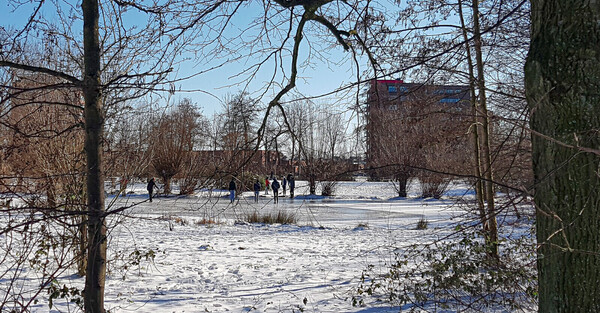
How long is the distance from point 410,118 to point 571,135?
2821mm

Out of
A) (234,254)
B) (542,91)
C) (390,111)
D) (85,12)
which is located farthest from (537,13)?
(234,254)

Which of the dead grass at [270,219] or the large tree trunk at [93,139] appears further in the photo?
the dead grass at [270,219]

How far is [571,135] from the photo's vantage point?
2023 millimetres

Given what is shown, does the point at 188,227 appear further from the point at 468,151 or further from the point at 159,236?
the point at 468,151

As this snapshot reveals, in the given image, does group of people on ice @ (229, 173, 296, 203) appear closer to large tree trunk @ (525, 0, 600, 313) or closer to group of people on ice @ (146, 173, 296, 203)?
group of people on ice @ (146, 173, 296, 203)

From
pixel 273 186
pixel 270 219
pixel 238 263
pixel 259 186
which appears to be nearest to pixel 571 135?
pixel 259 186

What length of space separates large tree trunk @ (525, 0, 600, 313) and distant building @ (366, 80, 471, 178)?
0.44 m

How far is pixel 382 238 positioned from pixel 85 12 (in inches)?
376

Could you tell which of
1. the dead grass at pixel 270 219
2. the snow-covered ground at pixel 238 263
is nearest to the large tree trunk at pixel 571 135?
the snow-covered ground at pixel 238 263

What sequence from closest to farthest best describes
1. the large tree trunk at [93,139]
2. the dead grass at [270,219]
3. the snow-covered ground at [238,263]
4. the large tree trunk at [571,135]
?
1. the large tree trunk at [571,135]
2. the large tree trunk at [93,139]
3. the snow-covered ground at [238,263]
4. the dead grass at [270,219]

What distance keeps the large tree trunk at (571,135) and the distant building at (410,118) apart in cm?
44

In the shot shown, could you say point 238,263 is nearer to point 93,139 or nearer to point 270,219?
point 93,139

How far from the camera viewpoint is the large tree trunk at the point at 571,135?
2.03 meters

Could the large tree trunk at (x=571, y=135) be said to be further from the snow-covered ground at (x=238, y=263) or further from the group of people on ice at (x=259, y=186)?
the group of people on ice at (x=259, y=186)
